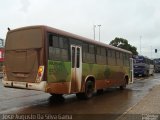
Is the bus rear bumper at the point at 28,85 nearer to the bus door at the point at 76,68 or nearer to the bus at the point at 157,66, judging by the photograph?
the bus door at the point at 76,68

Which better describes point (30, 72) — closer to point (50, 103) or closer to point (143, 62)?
point (50, 103)

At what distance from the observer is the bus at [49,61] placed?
11984 millimetres

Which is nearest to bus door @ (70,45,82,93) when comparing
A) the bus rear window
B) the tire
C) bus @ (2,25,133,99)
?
bus @ (2,25,133,99)

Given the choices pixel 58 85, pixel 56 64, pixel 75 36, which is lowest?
pixel 58 85

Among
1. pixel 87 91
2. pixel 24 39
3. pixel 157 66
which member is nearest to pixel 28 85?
pixel 24 39

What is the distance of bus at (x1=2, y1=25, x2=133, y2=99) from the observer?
1198 cm

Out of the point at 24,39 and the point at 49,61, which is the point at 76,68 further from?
the point at 24,39

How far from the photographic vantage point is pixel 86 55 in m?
15.4

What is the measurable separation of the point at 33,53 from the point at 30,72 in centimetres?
73

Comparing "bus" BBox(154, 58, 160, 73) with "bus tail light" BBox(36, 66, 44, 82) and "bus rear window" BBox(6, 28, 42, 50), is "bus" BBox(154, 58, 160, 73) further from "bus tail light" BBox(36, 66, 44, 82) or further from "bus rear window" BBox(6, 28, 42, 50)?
"bus tail light" BBox(36, 66, 44, 82)

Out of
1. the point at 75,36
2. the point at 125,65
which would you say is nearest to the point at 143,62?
the point at 125,65

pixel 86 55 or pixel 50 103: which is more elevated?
pixel 86 55

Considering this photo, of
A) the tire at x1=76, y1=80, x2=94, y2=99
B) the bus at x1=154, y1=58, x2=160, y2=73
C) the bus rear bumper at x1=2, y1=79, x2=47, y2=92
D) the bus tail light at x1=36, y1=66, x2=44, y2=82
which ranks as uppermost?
the bus at x1=154, y1=58, x2=160, y2=73

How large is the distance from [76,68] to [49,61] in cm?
237
